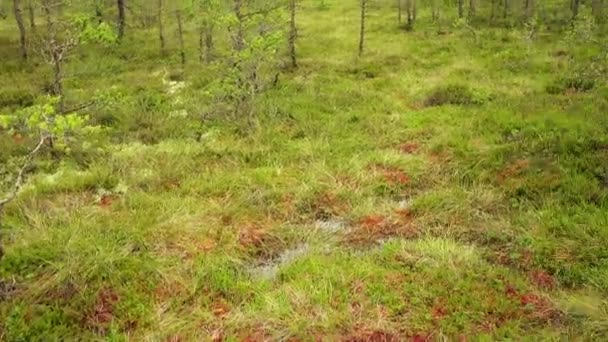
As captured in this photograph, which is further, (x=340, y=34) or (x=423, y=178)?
(x=340, y=34)

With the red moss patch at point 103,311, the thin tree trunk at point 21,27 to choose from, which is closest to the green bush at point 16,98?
the thin tree trunk at point 21,27

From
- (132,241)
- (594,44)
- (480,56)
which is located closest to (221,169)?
(132,241)

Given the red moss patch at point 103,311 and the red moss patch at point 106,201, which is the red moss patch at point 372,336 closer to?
the red moss patch at point 103,311

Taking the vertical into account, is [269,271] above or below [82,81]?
below

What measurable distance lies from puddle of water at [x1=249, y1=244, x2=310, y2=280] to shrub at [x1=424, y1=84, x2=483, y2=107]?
31.6 feet

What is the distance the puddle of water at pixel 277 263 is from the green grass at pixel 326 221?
62 mm

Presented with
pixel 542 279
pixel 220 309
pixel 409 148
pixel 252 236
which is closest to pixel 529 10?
pixel 409 148

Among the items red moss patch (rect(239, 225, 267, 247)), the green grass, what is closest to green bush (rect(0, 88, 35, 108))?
the green grass

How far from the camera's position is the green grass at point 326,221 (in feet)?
25.1

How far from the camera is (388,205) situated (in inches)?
442

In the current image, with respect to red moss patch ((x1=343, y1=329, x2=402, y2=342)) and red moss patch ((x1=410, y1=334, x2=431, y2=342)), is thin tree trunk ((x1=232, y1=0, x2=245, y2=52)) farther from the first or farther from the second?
red moss patch ((x1=410, y1=334, x2=431, y2=342))

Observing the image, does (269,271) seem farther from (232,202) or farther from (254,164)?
(254,164)

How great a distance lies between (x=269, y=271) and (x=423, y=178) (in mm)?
4870

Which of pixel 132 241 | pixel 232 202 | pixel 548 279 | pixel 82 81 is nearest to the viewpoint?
pixel 548 279
